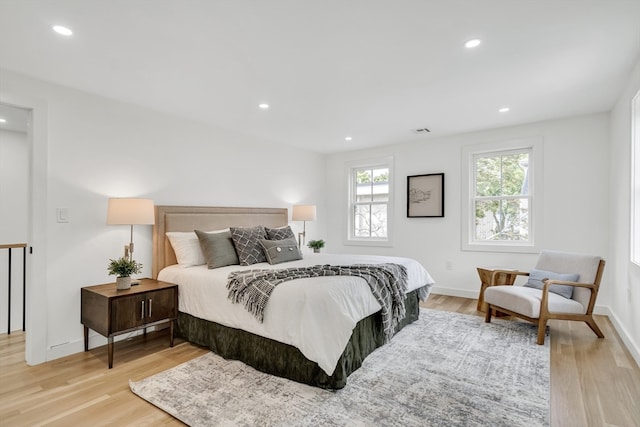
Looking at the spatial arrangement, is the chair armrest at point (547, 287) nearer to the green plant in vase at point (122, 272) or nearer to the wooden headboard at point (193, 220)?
the wooden headboard at point (193, 220)

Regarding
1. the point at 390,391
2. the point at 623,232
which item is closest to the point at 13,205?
the point at 390,391

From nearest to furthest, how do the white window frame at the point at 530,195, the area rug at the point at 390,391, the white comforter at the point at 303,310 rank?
the area rug at the point at 390,391
the white comforter at the point at 303,310
the white window frame at the point at 530,195

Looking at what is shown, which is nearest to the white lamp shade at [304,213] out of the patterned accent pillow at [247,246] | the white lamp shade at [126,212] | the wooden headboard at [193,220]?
the wooden headboard at [193,220]

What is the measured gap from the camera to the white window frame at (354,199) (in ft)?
A: 18.7

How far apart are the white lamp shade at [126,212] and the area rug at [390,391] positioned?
4.52 feet

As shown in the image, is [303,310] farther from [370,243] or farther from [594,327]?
[370,243]

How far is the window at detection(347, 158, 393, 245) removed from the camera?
19.1 ft

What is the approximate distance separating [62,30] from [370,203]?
477cm

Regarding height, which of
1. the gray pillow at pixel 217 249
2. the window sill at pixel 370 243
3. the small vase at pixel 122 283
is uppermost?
the gray pillow at pixel 217 249

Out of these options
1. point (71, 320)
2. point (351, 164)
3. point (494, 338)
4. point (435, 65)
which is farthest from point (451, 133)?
point (71, 320)

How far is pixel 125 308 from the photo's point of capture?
2.79 metres

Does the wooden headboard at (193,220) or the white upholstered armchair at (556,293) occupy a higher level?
the wooden headboard at (193,220)

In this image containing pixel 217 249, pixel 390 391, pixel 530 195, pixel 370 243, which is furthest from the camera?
pixel 370 243

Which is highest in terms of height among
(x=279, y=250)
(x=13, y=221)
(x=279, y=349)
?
(x=13, y=221)
